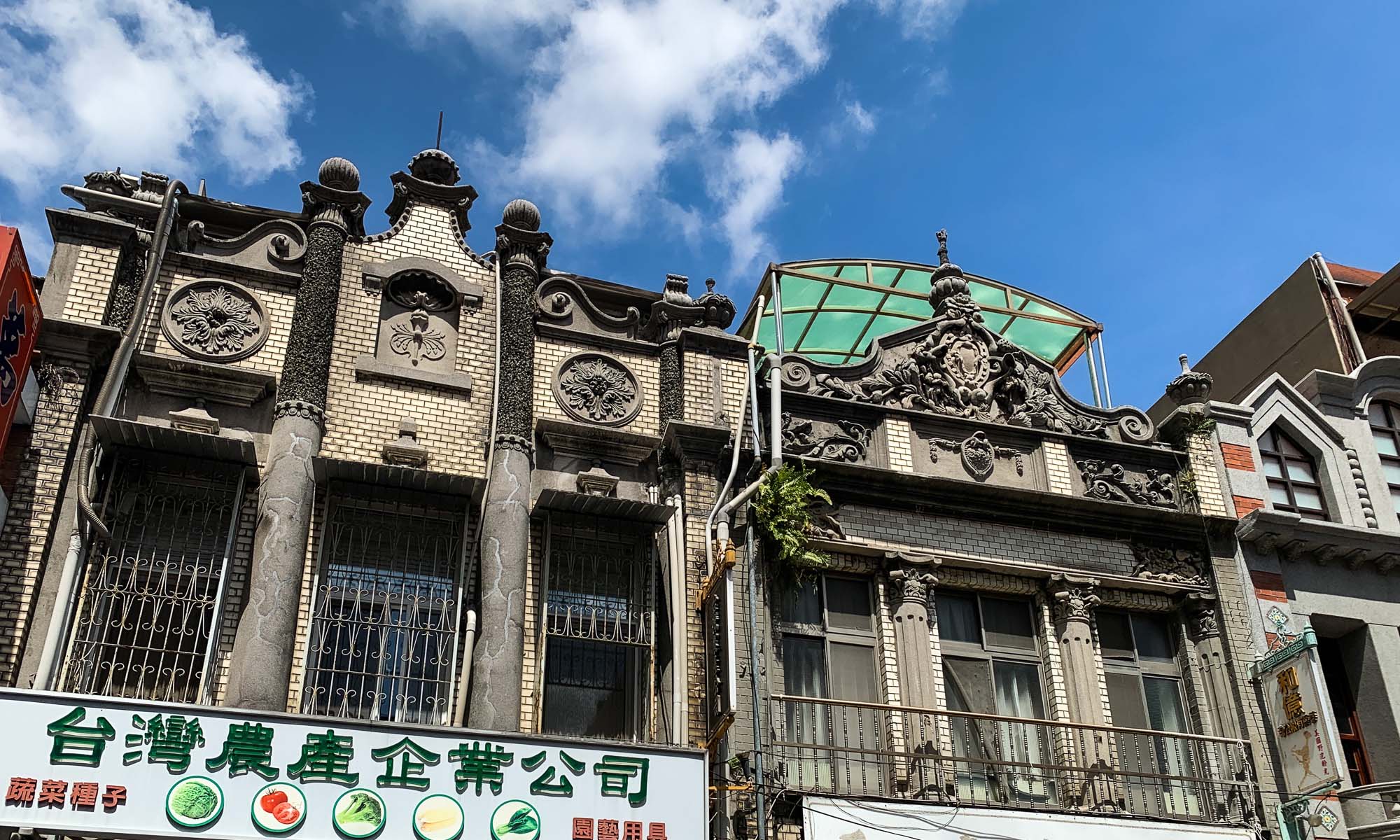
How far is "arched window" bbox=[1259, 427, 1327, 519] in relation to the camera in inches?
664

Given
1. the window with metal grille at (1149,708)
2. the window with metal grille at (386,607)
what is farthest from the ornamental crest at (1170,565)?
the window with metal grille at (386,607)

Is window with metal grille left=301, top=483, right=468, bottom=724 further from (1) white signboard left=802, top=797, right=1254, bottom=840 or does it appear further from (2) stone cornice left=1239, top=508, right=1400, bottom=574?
(2) stone cornice left=1239, top=508, right=1400, bottom=574

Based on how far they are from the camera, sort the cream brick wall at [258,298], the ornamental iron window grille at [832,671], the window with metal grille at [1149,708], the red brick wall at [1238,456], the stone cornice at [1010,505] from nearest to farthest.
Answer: the ornamental iron window grille at [832,671], the cream brick wall at [258,298], the window with metal grille at [1149,708], the stone cornice at [1010,505], the red brick wall at [1238,456]

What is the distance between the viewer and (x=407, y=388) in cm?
1409

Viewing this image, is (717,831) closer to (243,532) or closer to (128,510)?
(243,532)

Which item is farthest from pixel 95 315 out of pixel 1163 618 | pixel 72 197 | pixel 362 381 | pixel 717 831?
pixel 1163 618

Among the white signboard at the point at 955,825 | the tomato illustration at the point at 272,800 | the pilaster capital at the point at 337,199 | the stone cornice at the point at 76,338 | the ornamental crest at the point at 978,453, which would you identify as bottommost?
the tomato illustration at the point at 272,800

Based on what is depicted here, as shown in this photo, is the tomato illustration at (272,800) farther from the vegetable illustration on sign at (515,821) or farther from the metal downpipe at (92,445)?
the metal downpipe at (92,445)

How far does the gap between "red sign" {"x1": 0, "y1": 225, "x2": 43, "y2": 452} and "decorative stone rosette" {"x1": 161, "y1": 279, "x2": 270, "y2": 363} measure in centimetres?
139

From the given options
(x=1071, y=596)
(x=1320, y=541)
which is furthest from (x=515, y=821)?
(x=1320, y=541)

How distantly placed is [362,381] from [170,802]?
16.9 ft

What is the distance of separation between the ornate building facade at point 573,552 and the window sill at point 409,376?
4 cm

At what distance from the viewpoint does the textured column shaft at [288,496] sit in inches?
467

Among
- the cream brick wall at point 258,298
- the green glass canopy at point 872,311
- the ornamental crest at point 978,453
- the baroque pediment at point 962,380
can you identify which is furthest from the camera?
the green glass canopy at point 872,311
